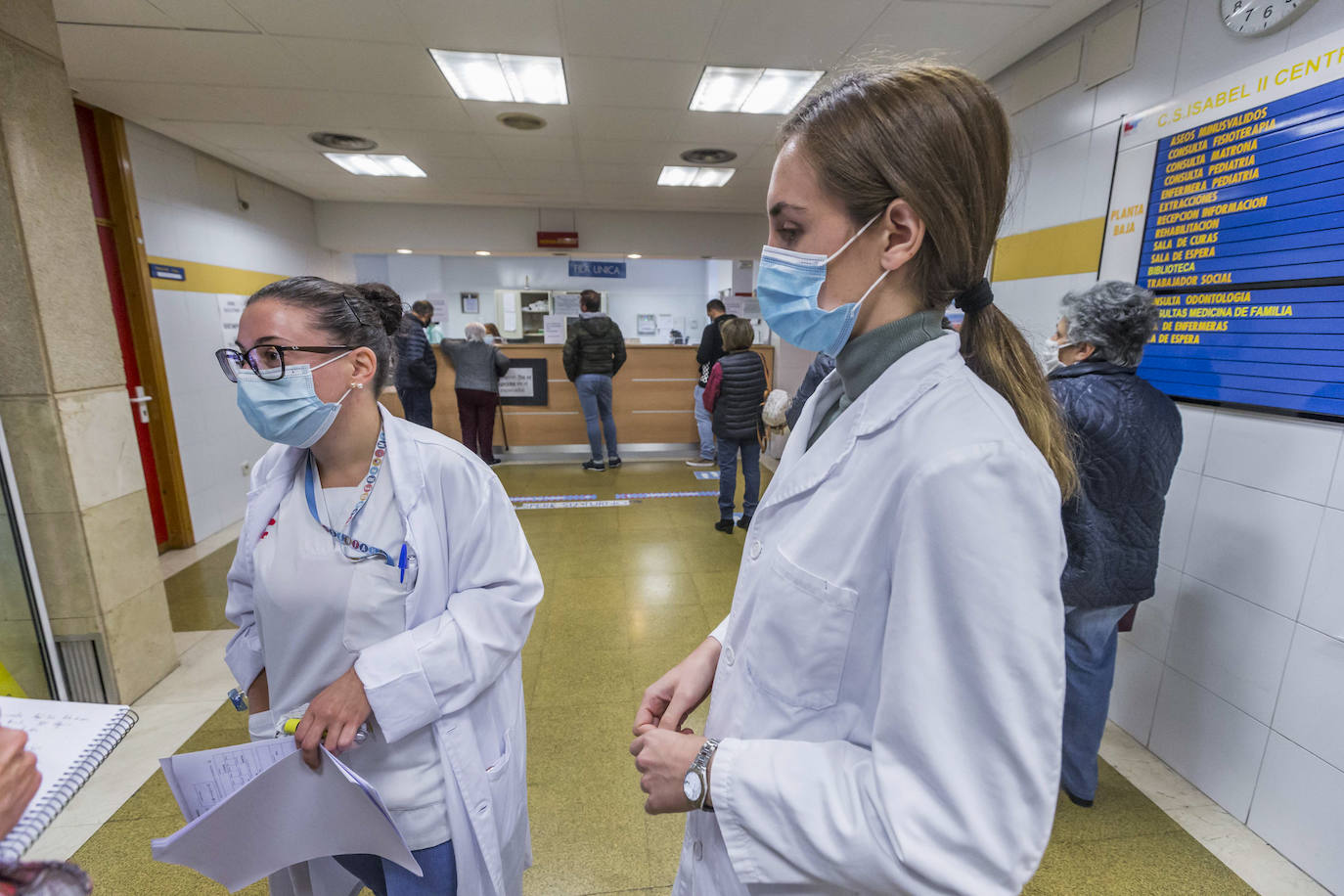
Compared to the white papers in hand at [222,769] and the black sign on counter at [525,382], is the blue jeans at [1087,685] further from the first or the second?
the black sign on counter at [525,382]

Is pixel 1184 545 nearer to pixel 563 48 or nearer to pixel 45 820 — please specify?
pixel 45 820

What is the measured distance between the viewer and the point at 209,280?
186 inches

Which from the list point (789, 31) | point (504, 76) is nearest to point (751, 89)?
point (789, 31)

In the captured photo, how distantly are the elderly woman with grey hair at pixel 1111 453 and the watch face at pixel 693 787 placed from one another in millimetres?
1506

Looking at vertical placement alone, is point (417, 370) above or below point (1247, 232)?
below

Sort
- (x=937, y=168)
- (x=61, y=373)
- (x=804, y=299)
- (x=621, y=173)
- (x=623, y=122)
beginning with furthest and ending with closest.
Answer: (x=621, y=173), (x=623, y=122), (x=61, y=373), (x=804, y=299), (x=937, y=168)

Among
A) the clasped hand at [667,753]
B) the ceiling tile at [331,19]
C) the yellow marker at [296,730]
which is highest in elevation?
the ceiling tile at [331,19]

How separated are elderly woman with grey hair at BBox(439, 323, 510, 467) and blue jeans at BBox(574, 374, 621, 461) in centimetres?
85

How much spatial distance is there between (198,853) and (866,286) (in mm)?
1354

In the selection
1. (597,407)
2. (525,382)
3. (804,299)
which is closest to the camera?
(804,299)

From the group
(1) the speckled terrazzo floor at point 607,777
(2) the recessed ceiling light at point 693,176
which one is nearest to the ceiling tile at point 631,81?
(2) the recessed ceiling light at point 693,176

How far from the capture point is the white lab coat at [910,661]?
55 centimetres

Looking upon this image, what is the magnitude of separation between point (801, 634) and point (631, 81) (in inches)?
146

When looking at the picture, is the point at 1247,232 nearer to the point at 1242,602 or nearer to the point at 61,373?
the point at 1242,602
